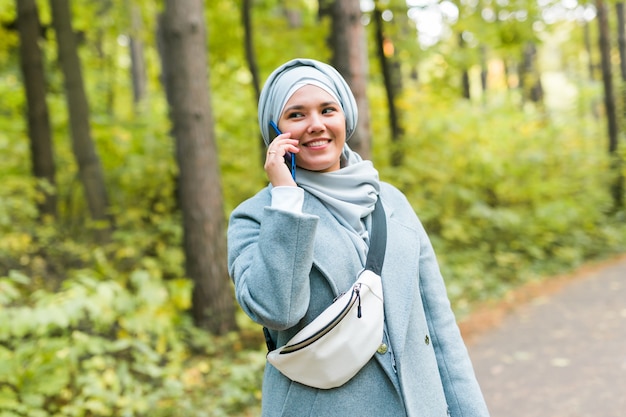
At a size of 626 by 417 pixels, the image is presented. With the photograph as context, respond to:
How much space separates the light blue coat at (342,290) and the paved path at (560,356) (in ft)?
10.8

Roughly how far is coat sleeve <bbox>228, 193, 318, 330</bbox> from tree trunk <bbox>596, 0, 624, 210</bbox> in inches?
487

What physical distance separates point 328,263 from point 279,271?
0.24 meters

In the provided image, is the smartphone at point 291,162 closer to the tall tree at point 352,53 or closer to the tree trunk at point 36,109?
the tall tree at point 352,53

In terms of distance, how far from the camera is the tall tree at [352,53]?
570cm

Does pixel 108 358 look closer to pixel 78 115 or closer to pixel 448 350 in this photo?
pixel 448 350

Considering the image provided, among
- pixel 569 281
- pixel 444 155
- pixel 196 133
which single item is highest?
pixel 196 133

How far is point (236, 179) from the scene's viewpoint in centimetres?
1002

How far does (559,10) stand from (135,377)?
9804mm

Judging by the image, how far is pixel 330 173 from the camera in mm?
1913

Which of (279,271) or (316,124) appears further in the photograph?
(316,124)

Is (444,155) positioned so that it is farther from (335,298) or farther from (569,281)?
(335,298)

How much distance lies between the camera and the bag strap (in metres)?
1.84

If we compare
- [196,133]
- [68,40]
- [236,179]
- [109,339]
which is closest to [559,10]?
[236,179]

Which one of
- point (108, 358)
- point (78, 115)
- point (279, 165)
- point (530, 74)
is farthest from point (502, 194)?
point (279, 165)
